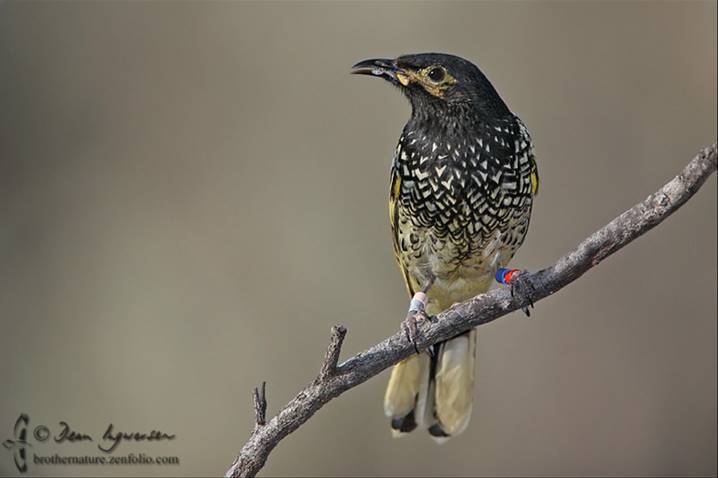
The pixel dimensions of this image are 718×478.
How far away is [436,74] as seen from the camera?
4.52 m

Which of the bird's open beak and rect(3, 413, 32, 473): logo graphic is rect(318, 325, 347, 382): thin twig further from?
rect(3, 413, 32, 473): logo graphic

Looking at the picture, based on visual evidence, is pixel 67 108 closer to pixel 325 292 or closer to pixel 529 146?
pixel 325 292

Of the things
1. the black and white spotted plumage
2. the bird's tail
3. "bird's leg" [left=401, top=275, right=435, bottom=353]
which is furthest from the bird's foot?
the bird's tail

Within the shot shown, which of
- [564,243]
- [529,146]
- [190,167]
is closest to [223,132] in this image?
[190,167]

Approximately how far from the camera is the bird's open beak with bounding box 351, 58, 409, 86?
14.8 ft

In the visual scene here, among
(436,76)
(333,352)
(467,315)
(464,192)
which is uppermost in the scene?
(436,76)

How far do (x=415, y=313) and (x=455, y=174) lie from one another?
0.74m

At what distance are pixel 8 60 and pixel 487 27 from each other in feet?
13.7

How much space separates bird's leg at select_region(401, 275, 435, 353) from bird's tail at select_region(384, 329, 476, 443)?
559mm

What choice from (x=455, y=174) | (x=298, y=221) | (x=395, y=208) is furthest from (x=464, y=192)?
(x=298, y=221)

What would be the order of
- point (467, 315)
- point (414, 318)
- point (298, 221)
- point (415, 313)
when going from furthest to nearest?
point (298, 221)
point (415, 313)
point (414, 318)
point (467, 315)

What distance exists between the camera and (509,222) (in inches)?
183

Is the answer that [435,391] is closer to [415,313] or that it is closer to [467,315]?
[415,313]

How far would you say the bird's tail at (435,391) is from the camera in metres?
5.39
